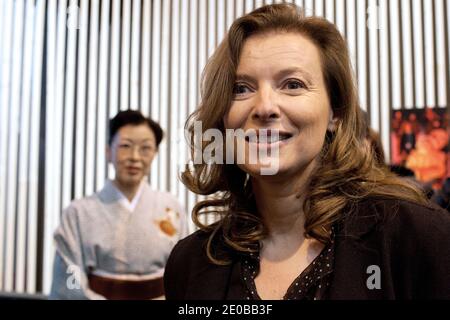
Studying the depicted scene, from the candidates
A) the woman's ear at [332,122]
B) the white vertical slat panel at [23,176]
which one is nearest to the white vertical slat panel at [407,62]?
the woman's ear at [332,122]

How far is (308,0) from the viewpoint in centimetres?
99

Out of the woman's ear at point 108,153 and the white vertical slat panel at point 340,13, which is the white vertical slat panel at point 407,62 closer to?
the white vertical slat panel at point 340,13

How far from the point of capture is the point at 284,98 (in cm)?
57

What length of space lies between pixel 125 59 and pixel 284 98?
72 centimetres

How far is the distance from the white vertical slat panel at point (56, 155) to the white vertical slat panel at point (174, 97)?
29cm

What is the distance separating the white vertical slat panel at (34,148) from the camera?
117 centimetres

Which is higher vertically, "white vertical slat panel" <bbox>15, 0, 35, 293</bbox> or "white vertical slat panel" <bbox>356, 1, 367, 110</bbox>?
"white vertical slat panel" <bbox>356, 1, 367, 110</bbox>

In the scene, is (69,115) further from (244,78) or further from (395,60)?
(395,60)

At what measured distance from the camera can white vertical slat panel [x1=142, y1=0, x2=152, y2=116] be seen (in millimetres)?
1073

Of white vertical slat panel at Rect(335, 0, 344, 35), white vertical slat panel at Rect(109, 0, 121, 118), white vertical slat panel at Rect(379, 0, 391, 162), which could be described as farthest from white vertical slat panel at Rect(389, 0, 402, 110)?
white vertical slat panel at Rect(109, 0, 121, 118)

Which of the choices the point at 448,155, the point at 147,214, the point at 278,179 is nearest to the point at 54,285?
the point at 147,214

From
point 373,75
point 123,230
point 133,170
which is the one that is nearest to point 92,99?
point 133,170

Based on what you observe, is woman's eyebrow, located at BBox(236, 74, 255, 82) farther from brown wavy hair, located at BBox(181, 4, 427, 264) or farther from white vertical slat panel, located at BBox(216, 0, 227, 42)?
white vertical slat panel, located at BBox(216, 0, 227, 42)

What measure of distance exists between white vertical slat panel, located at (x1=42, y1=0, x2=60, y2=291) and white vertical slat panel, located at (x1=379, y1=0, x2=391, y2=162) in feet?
2.72
